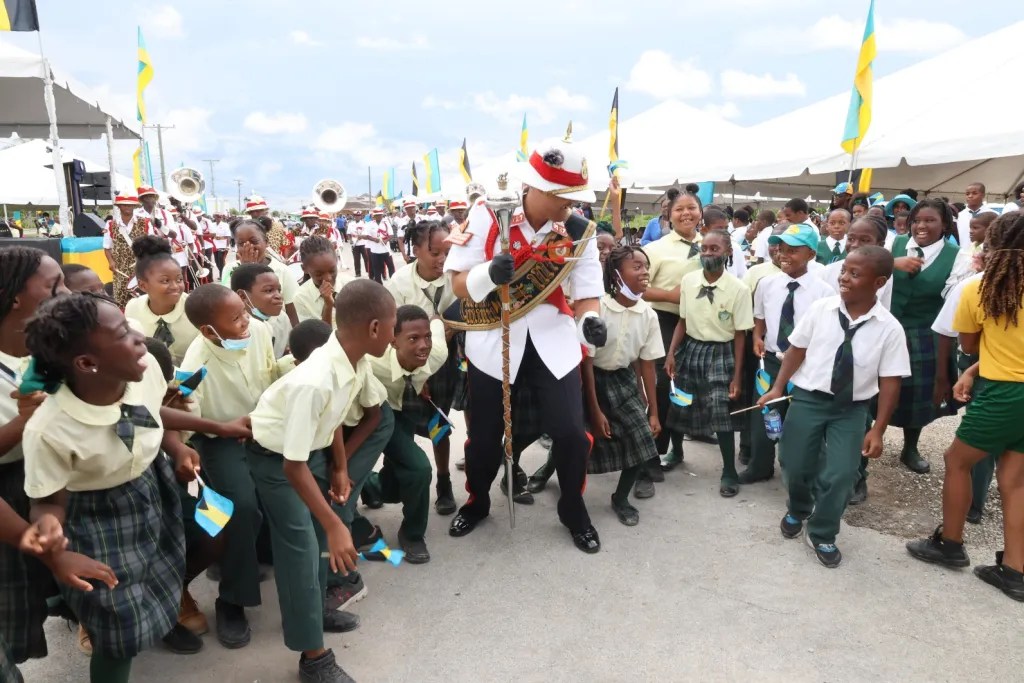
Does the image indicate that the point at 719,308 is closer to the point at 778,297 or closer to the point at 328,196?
the point at 778,297

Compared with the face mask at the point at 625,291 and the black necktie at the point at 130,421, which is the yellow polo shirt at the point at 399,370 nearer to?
the face mask at the point at 625,291

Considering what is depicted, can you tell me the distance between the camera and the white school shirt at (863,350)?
327cm

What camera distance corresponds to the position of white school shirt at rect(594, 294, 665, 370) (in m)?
3.80

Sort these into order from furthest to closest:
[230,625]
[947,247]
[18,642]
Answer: [947,247] → [230,625] → [18,642]

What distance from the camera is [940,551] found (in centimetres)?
330

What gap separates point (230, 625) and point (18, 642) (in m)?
0.78

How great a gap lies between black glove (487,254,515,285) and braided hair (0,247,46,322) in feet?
5.60

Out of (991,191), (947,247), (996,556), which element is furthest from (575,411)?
(991,191)

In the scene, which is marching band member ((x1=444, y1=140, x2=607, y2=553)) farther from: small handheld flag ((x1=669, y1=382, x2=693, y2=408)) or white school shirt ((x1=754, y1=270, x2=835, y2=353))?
white school shirt ((x1=754, y1=270, x2=835, y2=353))

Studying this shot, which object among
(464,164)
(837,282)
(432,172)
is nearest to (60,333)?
(837,282)

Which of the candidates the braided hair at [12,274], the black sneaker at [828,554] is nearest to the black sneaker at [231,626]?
the braided hair at [12,274]

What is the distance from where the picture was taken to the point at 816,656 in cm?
260

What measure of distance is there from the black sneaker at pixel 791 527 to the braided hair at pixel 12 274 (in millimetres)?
3667

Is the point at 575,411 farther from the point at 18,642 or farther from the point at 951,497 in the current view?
the point at 18,642
